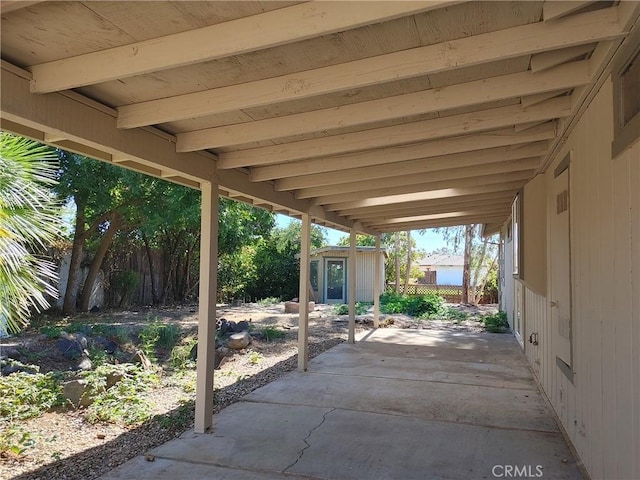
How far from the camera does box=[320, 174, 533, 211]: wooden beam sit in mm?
5905

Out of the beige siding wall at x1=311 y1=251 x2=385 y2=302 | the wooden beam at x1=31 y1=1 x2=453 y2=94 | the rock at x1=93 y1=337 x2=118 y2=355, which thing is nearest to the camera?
the wooden beam at x1=31 y1=1 x2=453 y2=94

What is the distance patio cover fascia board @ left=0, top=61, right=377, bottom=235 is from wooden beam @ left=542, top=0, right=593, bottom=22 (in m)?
2.63

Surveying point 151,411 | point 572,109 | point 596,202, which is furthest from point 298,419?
point 572,109

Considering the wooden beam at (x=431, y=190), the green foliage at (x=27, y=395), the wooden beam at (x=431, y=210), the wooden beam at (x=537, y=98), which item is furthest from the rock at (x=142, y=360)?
the wooden beam at (x=537, y=98)

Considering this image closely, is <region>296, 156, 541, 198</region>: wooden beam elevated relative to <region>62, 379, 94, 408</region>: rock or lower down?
elevated

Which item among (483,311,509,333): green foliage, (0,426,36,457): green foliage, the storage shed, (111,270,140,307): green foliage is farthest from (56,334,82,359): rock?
the storage shed

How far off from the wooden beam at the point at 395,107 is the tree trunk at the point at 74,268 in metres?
10.1

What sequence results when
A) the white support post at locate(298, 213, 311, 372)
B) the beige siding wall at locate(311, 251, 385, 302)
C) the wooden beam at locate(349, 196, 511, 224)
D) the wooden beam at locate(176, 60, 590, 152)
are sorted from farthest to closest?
the beige siding wall at locate(311, 251, 385, 302)
the wooden beam at locate(349, 196, 511, 224)
the white support post at locate(298, 213, 311, 372)
the wooden beam at locate(176, 60, 590, 152)

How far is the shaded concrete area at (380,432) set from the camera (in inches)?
134

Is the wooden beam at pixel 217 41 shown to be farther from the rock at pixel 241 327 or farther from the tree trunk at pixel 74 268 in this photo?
the tree trunk at pixel 74 268

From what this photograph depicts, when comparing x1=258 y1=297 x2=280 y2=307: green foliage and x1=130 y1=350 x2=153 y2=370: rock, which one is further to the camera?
x1=258 y1=297 x2=280 y2=307: green foliage

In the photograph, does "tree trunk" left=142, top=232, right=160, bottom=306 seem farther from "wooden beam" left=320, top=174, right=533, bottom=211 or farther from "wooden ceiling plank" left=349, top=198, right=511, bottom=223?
"wooden beam" left=320, top=174, right=533, bottom=211

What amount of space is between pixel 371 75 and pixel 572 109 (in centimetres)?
176

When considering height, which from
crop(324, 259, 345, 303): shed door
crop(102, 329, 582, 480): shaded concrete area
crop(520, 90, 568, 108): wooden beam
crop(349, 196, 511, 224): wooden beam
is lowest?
crop(102, 329, 582, 480): shaded concrete area
